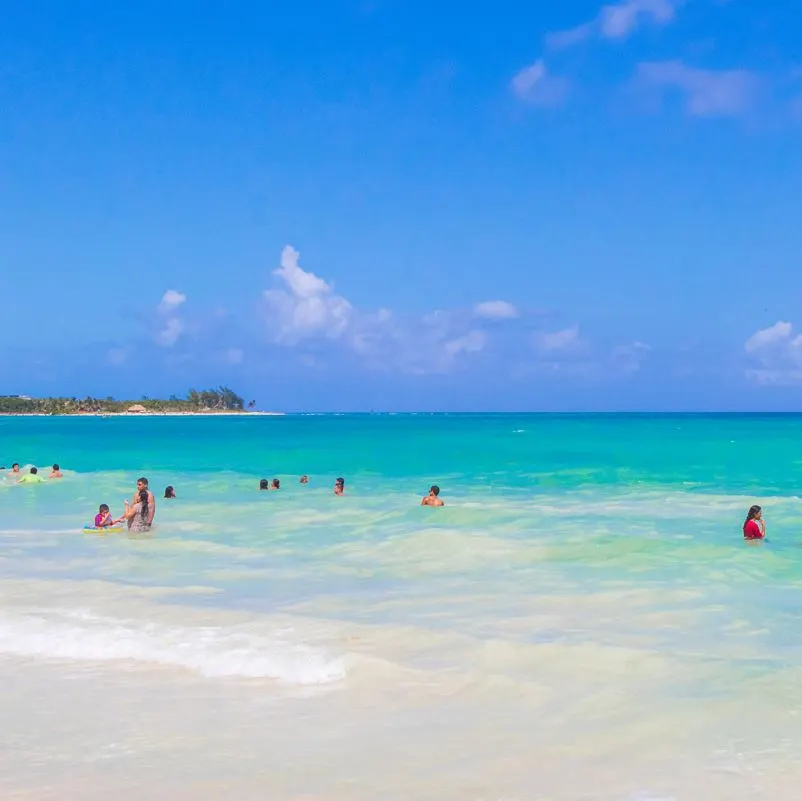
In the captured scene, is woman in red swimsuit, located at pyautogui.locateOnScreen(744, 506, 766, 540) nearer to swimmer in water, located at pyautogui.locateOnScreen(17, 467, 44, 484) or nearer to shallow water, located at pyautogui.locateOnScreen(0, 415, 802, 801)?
shallow water, located at pyautogui.locateOnScreen(0, 415, 802, 801)

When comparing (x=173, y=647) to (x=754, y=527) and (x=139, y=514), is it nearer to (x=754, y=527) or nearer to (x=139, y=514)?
(x=139, y=514)

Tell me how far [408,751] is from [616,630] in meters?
4.91

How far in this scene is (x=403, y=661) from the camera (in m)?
10.3

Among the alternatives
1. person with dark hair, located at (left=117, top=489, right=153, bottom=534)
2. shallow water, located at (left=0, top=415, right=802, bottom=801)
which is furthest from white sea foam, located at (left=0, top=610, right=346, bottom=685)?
person with dark hair, located at (left=117, top=489, right=153, bottom=534)

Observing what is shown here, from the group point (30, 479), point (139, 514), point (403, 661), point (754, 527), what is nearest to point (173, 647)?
point (403, 661)

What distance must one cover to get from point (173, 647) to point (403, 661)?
2.82 m

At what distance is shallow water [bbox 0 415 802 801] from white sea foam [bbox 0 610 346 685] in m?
0.04

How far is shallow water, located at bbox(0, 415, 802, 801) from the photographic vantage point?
24.0 ft

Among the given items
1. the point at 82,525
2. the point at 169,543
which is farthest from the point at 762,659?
the point at 82,525

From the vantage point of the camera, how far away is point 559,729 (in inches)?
327

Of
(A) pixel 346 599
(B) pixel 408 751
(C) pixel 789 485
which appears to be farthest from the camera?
(C) pixel 789 485

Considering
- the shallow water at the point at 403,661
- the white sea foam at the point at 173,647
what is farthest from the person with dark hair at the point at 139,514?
the white sea foam at the point at 173,647

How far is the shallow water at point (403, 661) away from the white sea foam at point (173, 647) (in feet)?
0.14

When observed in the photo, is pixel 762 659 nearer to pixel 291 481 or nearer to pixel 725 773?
pixel 725 773
